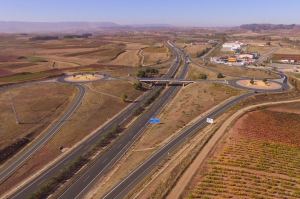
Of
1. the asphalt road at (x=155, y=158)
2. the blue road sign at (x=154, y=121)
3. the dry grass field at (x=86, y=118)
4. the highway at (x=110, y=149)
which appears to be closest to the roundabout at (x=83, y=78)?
the dry grass field at (x=86, y=118)

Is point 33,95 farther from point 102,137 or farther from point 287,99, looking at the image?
point 287,99

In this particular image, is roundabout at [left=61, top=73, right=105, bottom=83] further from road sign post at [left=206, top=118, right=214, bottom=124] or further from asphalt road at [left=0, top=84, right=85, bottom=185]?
road sign post at [left=206, top=118, right=214, bottom=124]

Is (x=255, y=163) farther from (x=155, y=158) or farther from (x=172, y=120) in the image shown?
(x=172, y=120)

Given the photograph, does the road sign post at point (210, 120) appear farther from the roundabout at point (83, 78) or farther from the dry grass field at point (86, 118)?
the roundabout at point (83, 78)

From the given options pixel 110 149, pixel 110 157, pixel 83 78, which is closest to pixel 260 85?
pixel 110 149

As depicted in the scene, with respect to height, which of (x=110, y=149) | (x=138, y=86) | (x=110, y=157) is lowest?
(x=110, y=157)
